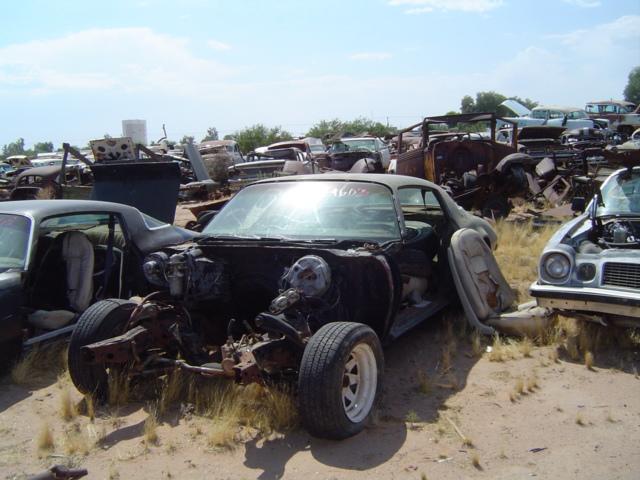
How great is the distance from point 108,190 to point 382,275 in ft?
18.2

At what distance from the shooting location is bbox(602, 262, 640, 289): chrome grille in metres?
4.71

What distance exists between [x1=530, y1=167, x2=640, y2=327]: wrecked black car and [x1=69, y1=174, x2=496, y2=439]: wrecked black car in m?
0.83

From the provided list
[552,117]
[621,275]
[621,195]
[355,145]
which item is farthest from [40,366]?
[552,117]

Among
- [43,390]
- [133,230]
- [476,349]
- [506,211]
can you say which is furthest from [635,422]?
[506,211]

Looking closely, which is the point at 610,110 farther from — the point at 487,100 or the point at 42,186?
the point at 487,100

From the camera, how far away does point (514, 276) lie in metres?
7.73

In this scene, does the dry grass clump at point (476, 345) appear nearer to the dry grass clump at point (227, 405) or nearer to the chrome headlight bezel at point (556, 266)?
the chrome headlight bezel at point (556, 266)

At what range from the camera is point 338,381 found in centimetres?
354

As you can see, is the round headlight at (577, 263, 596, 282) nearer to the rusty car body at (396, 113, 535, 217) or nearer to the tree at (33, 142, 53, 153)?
the rusty car body at (396, 113, 535, 217)

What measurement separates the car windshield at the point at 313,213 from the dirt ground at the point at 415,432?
1.13 meters

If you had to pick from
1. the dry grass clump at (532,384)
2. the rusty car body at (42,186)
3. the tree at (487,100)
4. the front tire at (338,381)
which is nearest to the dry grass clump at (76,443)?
the front tire at (338,381)

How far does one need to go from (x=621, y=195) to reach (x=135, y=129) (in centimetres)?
2597

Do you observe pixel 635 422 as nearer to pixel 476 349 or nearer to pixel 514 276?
pixel 476 349

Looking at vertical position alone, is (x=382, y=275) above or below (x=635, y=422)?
above
